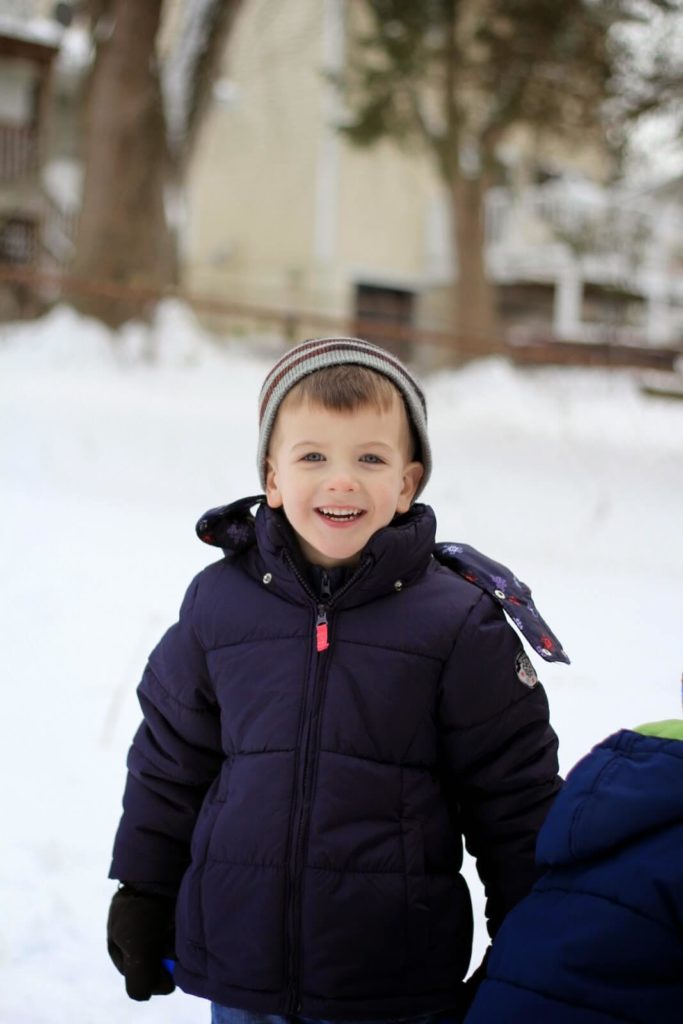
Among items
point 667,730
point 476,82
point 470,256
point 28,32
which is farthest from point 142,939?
point 28,32

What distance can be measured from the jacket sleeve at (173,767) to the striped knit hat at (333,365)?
0.34m

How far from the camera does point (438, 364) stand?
59.4ft

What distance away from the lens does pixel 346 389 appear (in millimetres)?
1887

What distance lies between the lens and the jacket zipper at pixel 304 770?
1729mm

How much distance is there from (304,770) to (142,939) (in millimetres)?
489

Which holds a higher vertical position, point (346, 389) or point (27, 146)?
point (27, 146)

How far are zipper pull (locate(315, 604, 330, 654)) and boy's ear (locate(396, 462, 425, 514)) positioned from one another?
0.26m

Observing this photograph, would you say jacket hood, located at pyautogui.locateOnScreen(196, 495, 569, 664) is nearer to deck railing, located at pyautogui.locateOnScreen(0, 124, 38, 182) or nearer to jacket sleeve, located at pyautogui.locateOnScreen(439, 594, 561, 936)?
jacket sleeve, located at pyautogui.locateOnScreen(439, 594, 561, 936)

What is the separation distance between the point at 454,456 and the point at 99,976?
557 centimetres

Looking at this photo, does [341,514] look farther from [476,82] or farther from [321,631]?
[476,82]

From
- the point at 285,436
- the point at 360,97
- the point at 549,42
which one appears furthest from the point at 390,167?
the point at 285,436

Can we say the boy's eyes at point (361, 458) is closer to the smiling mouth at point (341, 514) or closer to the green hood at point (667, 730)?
the smiling mouth at point (341, 514)

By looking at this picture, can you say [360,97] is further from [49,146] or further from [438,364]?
[49,146]

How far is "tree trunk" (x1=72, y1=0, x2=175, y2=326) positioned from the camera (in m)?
11.0
